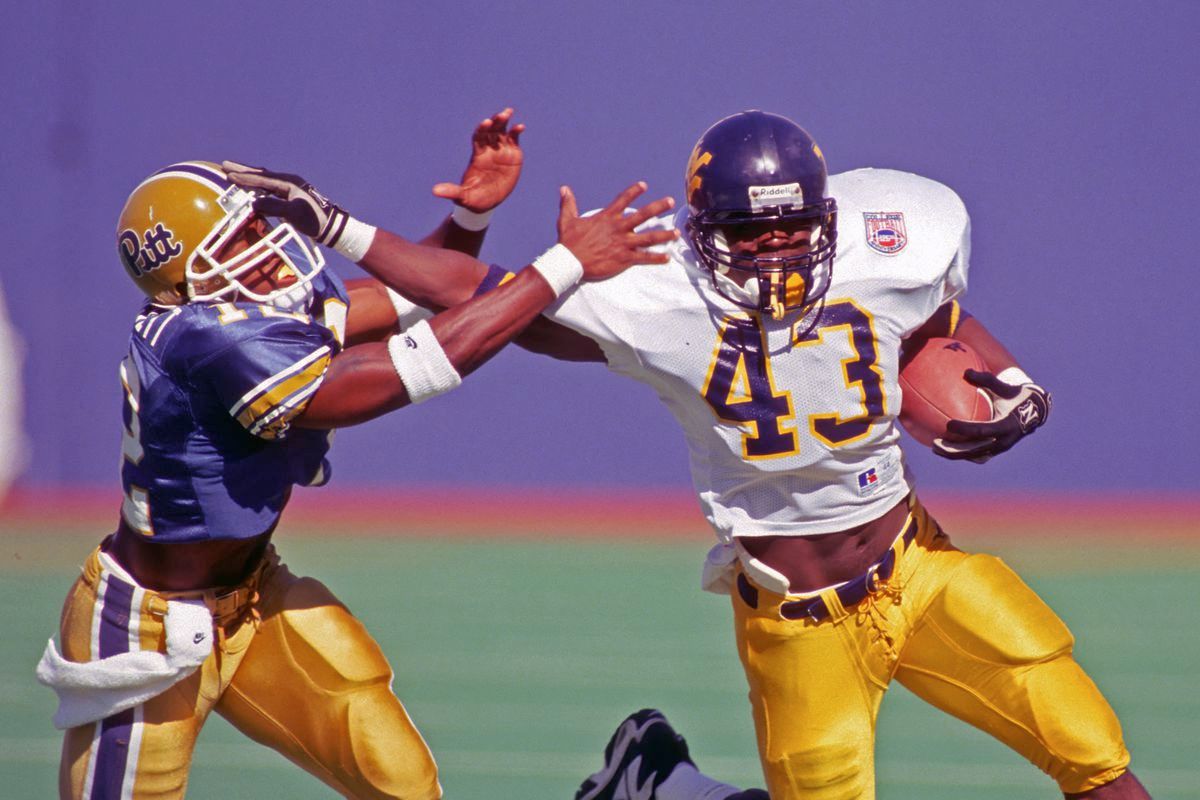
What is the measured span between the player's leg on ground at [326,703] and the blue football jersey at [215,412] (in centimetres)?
23

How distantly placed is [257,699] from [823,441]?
1.24 metres

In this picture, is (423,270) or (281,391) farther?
(423,270)

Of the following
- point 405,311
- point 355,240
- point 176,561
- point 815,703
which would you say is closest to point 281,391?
point 355,240

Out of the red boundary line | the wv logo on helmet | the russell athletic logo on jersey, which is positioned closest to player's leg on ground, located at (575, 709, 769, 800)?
the russell athletic logo on jersey

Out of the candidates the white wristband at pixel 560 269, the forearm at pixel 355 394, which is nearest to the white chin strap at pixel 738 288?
the white wristband at pixel 560 269

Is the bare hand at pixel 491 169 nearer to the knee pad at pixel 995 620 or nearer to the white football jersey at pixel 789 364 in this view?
the white football jersey at pixel 789 364

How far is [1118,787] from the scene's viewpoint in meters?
2.65

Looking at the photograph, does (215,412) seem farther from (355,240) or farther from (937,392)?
(937,392)

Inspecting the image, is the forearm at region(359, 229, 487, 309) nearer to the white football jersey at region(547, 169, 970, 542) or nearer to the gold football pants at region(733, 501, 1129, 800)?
the white football jersey at region(547, 169, 970, 542)

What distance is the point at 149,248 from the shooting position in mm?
2705

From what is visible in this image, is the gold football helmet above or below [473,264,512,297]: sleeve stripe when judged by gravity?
above

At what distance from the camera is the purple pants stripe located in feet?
8.95

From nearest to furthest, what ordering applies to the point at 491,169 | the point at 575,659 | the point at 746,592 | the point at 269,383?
the point at 269,383
the point at 746,592
the point at 491,169
the point at 575,659

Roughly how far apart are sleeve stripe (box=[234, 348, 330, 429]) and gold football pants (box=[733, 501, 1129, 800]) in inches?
37.9
